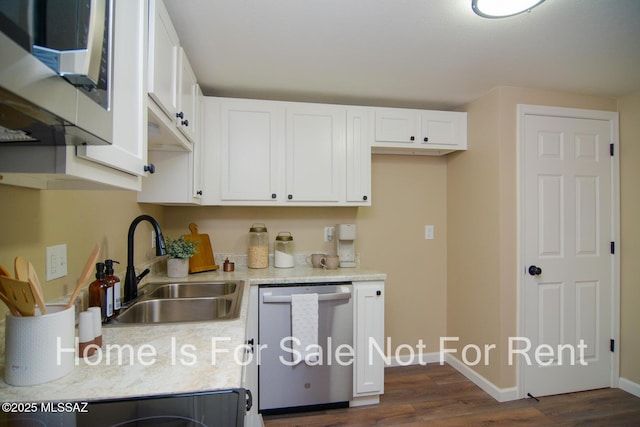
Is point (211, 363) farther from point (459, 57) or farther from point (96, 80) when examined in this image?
point (459, 57)

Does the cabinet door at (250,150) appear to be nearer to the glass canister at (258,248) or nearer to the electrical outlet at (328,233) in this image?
the glass canister at (258,248)

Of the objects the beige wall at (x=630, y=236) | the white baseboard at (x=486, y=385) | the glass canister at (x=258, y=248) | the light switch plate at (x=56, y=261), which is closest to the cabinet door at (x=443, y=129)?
the beige wall at (x=630, y=236)

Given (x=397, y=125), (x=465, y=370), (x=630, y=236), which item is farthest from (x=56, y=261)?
(x=630, y=236)

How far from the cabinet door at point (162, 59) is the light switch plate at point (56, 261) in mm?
654

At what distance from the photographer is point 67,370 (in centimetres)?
79

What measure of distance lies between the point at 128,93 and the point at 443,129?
7.38 ft

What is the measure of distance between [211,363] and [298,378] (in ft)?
4.26

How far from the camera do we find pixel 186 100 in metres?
1.62

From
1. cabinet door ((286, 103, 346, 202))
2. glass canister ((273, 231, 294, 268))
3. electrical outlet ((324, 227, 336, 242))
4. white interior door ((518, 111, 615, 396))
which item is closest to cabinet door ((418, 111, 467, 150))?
white interior door ((518, 111, 615, 396))

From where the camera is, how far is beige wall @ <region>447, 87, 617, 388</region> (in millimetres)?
2139

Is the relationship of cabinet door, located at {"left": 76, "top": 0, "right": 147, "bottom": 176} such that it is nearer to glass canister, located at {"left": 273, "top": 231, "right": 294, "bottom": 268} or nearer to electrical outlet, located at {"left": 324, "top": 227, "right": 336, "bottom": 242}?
glass canister, located at {"left": 273, "top": 231, "right": 294, "bottom": 268}

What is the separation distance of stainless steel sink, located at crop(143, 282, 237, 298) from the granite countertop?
0.63 m

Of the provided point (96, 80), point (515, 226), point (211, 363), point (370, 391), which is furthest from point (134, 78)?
point (515, 226)

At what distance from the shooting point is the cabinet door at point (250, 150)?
7.07ft
